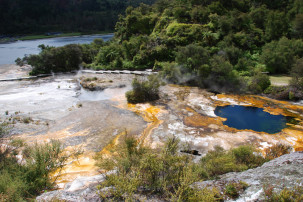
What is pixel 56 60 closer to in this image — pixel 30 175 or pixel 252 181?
pixel 30 175

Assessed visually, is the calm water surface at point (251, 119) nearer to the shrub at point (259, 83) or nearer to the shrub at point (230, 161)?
the shrub at point (259, 83)

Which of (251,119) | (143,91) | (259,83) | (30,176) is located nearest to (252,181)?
(30,176)

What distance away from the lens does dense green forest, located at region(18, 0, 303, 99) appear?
21.9 metres

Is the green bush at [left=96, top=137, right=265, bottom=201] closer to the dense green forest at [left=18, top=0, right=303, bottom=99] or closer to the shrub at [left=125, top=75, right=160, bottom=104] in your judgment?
the shrub at [left=125, top=75, right=160, bottom=104]

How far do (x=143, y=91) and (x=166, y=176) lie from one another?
13093 millimetres

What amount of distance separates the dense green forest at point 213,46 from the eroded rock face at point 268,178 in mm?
11970

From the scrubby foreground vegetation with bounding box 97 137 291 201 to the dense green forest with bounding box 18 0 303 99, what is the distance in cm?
1340

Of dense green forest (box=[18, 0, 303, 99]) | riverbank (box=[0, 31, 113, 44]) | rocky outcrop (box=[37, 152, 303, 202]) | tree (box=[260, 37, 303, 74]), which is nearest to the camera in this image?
rocky outcrop (box=[37, 152, 303, 202])

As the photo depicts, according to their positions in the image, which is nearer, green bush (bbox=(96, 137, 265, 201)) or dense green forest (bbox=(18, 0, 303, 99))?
green bush (bbox=(96, 137, 265, 201))

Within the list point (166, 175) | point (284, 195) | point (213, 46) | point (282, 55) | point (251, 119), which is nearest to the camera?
point (284, 195)

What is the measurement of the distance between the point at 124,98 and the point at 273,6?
34.8m

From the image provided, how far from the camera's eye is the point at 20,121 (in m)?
15.6

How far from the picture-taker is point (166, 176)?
6902 mm

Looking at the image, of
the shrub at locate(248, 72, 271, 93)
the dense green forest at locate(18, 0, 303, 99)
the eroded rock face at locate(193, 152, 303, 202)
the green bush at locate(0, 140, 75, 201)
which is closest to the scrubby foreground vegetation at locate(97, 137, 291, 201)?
the eroded rock face at locate(193, 152, 303, 202)
